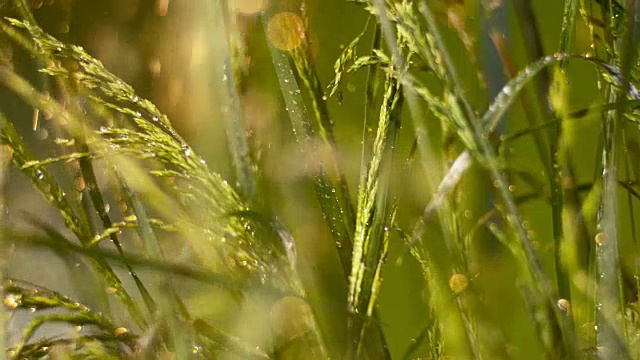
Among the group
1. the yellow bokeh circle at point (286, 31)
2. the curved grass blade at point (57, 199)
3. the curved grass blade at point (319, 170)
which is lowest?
the curved grass blade at point (57, 199)

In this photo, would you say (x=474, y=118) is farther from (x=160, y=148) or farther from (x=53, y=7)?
(x=53, y=7)

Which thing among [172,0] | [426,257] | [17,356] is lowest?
[17,356]

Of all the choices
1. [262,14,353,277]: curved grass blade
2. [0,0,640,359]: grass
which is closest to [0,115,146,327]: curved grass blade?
[0,0,640,359]: grass

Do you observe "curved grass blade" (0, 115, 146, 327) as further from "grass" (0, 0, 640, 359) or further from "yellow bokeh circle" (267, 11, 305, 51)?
"yellow bokeh circle" (267, 11, 305, 51)

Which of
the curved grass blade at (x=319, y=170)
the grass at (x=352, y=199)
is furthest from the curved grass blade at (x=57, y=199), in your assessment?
the curved grass blade at (x=319, y=170)

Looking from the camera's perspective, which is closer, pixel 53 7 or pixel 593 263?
pixel 593 263

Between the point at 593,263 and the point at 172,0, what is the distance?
0.28 meters

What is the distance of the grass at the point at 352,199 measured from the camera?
0.81 feet

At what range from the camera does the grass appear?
0.81ft

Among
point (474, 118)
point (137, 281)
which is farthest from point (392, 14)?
point (137, 281)

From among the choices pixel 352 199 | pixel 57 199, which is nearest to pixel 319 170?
pixel 352 199

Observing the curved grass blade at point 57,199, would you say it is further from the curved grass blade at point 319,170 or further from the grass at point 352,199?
the curved grass blade at point 319,170

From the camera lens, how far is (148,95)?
1.23ft

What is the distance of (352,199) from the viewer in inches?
11.6
